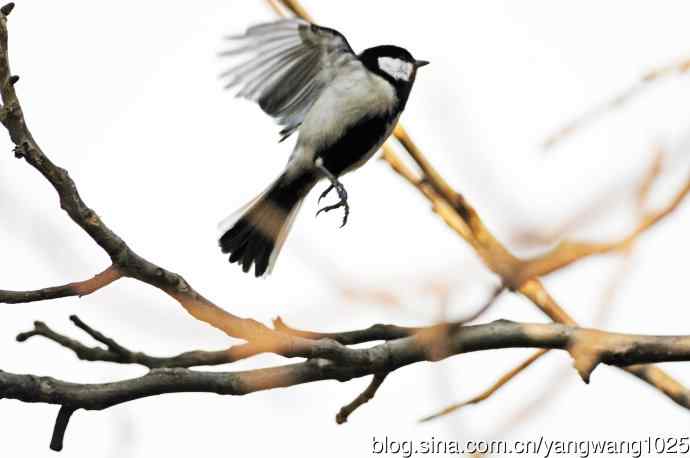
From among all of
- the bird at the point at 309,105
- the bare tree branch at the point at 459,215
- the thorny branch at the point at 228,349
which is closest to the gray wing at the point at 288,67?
the bird at the point at 309,105

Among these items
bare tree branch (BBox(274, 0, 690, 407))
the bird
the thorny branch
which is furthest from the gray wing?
the thorny branch

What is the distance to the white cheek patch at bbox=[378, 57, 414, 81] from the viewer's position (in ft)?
14.9

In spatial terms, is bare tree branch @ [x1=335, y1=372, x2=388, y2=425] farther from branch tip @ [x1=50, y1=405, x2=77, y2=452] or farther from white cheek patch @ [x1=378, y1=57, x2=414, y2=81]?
white cheek patch @ [x1=378, y1=57, x2=414, y2=81]

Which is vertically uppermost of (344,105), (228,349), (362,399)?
(344,105)

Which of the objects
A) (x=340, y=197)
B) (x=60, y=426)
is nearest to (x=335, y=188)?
(x=340, y=197)

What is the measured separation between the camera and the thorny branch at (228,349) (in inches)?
74.1

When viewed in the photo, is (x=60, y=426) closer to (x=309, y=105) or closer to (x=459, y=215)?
(x=459, y=215)

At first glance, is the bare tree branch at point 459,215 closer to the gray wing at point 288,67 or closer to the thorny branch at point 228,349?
the thorny branch at point 228,349

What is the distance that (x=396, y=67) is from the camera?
462cm

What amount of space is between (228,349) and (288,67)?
254cm

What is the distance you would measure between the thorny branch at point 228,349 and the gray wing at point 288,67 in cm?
172

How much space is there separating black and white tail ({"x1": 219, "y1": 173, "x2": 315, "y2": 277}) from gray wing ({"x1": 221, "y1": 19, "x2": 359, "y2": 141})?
237mm

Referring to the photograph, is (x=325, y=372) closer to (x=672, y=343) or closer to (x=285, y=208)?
(x=672, y=343)

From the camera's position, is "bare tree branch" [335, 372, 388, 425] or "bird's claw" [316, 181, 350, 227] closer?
"bare tree branch" [335, 372, 388, 425]
